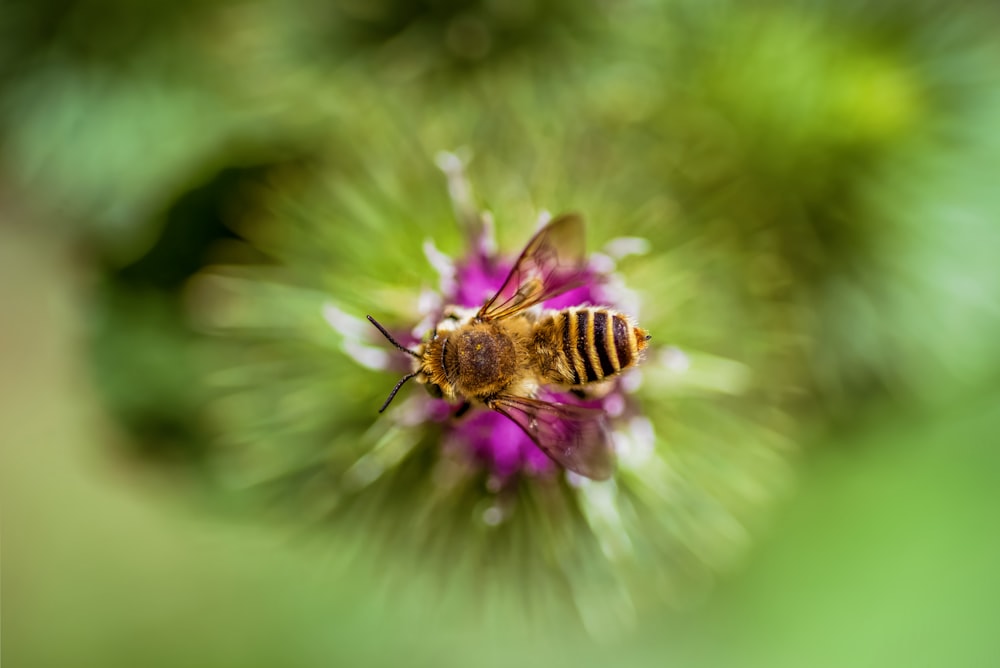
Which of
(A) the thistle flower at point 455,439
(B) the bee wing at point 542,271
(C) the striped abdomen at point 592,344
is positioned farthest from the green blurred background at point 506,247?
(C) the striped abdomen at point 592,344

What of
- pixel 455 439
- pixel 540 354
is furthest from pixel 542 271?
pixel 455 439

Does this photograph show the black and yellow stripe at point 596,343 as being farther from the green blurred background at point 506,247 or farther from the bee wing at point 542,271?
the green blurred background at point 506,247

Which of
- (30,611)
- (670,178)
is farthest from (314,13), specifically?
(30,611)

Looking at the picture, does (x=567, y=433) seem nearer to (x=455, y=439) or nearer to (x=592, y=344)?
(x=592, y=344)

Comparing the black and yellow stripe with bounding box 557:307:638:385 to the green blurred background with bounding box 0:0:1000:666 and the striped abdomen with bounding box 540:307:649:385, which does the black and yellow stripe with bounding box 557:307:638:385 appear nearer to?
the striped abdomen with bounding box 540:307:649:385

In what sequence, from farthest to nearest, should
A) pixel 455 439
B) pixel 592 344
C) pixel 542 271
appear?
pixel 455 439 → pixel 542 271 → pixel 592 344

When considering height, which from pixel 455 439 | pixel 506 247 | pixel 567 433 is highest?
pixel 506 247

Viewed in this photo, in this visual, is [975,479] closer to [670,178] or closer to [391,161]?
[670,178]

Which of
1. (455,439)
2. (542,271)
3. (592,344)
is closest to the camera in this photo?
(592,344)
